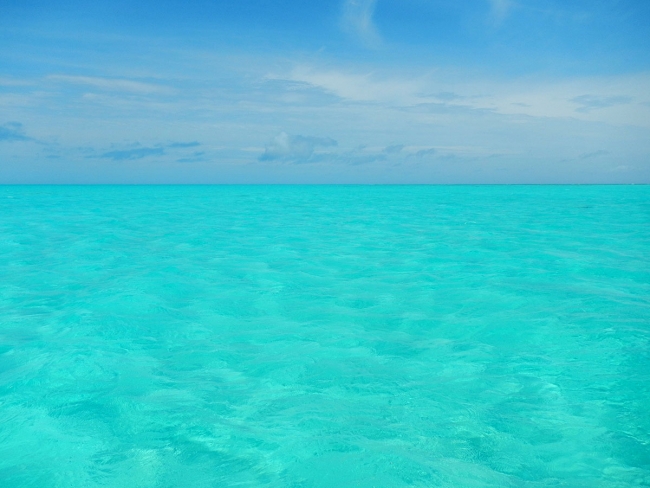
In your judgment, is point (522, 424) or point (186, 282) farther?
point (186, 282)

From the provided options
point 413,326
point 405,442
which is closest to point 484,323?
point 413,326

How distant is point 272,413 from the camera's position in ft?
14.4

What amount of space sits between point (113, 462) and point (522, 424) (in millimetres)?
3422

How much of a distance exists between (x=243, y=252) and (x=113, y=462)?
10.8m

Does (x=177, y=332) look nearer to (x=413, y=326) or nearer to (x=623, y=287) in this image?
(x=413, y=326)

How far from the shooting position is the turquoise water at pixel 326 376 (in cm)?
364

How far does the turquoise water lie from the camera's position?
364 cm

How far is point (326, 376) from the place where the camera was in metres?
5.20

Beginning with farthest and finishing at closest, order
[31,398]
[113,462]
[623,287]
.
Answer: [623,287]
[31,398]
[113,462]

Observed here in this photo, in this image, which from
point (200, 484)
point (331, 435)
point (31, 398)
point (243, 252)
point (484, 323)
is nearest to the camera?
point (200, 484)

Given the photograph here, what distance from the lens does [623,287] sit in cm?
921

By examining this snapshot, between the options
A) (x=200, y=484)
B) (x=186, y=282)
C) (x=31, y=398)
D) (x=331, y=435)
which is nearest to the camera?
(x=200, y=484)

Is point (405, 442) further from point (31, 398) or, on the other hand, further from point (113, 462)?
point (31, 398)

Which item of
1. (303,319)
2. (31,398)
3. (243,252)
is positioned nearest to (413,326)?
(303,319)
